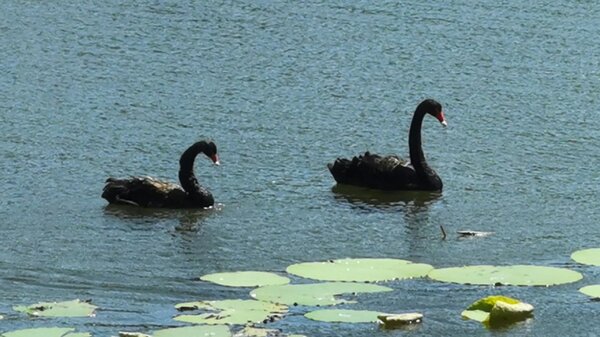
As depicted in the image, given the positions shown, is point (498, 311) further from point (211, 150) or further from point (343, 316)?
point (211, 150)

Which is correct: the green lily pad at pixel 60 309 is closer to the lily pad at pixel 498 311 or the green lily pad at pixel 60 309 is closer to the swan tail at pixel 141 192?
the lily pad at pixel 498 311

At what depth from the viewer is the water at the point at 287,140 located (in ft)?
37.9

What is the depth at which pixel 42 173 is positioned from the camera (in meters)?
14.8

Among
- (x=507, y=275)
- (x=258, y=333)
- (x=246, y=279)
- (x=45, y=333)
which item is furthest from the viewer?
(x=507, y=275)

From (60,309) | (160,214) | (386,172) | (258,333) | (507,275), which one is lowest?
(258,333)

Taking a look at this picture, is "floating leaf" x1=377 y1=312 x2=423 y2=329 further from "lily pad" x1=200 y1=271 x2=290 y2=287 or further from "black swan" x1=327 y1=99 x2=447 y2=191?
"black swan" x1=327 y1=99 x2=447 y2=191

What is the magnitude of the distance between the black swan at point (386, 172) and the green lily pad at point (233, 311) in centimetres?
446

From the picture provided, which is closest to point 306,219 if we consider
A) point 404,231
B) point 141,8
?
point 404,231

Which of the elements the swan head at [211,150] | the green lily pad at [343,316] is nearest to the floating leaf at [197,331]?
the green lily pad at [343,316]

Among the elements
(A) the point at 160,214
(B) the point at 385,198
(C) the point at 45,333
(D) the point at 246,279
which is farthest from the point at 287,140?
(C) the point at 45,333

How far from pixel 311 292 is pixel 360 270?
794 mm

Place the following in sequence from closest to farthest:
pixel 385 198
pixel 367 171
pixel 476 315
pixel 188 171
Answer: pixel 476 315
pixel 188 171
pixel 385 198
pixel 367 171

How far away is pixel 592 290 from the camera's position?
36.7 feet

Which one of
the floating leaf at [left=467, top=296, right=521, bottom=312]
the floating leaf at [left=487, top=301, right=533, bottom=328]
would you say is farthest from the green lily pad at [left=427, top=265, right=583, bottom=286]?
the floating leaf at [left=487, top=301, right=533, bottom=328]
